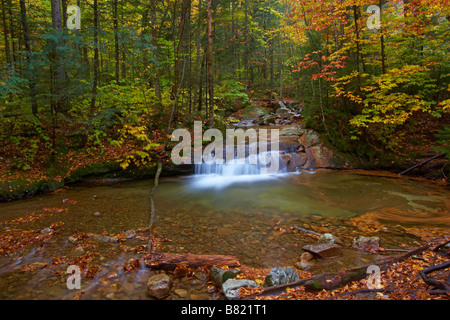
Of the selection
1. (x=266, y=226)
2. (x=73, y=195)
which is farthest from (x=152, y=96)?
(x=266, y=226)

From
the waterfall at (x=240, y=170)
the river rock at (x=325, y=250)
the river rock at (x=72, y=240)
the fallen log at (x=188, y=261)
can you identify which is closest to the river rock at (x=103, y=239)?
the river rock at (x=72, y=240)

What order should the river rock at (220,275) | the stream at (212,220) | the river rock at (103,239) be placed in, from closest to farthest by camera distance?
the river rock at (220,275)
the stream at (212,220)
the river rock at (103,239)

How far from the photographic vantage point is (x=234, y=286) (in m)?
2.98

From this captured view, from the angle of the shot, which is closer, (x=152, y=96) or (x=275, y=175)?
(x=275, y=175)

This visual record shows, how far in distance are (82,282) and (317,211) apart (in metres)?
5.61

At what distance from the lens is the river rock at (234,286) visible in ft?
9.43

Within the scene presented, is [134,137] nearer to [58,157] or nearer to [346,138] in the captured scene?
[58,157]

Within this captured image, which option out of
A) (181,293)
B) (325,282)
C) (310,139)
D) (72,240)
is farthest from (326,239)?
(310,139)

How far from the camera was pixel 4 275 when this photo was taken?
344 centimetres

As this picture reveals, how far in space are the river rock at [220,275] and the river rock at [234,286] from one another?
0.12 metres

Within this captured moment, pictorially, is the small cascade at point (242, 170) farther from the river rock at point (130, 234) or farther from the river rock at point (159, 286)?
the river rock at point (159, 286)

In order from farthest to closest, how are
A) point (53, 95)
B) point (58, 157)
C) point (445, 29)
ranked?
point (445, 29) < point (58, 157) < point (53, 95)

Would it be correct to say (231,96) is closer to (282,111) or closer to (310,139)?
(282,111)

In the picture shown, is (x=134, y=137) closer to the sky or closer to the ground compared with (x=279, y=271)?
closer to the sky
